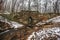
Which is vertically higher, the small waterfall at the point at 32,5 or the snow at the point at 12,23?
the small waterfall at the point at 32,5

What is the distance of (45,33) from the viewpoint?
1.50m

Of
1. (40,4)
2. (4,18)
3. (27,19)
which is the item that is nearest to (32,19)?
(27,19)

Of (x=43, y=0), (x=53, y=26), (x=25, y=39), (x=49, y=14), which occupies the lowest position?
(x=25, y=39)

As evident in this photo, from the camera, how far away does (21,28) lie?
4.95 ft

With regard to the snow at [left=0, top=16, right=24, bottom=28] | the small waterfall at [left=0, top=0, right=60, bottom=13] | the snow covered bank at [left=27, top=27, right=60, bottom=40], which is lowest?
the snow covered bank at [left=27, top=27, right=60, bottom=40]

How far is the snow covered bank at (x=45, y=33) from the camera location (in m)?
1.49

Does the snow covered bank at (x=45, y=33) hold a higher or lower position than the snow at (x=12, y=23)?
lower

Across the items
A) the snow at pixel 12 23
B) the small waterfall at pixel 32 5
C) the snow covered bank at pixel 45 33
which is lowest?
the snow covered bank at pixel 45 33

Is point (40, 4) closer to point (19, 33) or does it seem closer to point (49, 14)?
point (49, 14)

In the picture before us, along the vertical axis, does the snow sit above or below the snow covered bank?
above

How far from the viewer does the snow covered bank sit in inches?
58.7

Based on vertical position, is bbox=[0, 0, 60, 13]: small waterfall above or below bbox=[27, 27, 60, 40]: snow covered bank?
above

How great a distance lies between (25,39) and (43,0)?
0.38m

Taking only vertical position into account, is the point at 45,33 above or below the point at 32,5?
A: below
